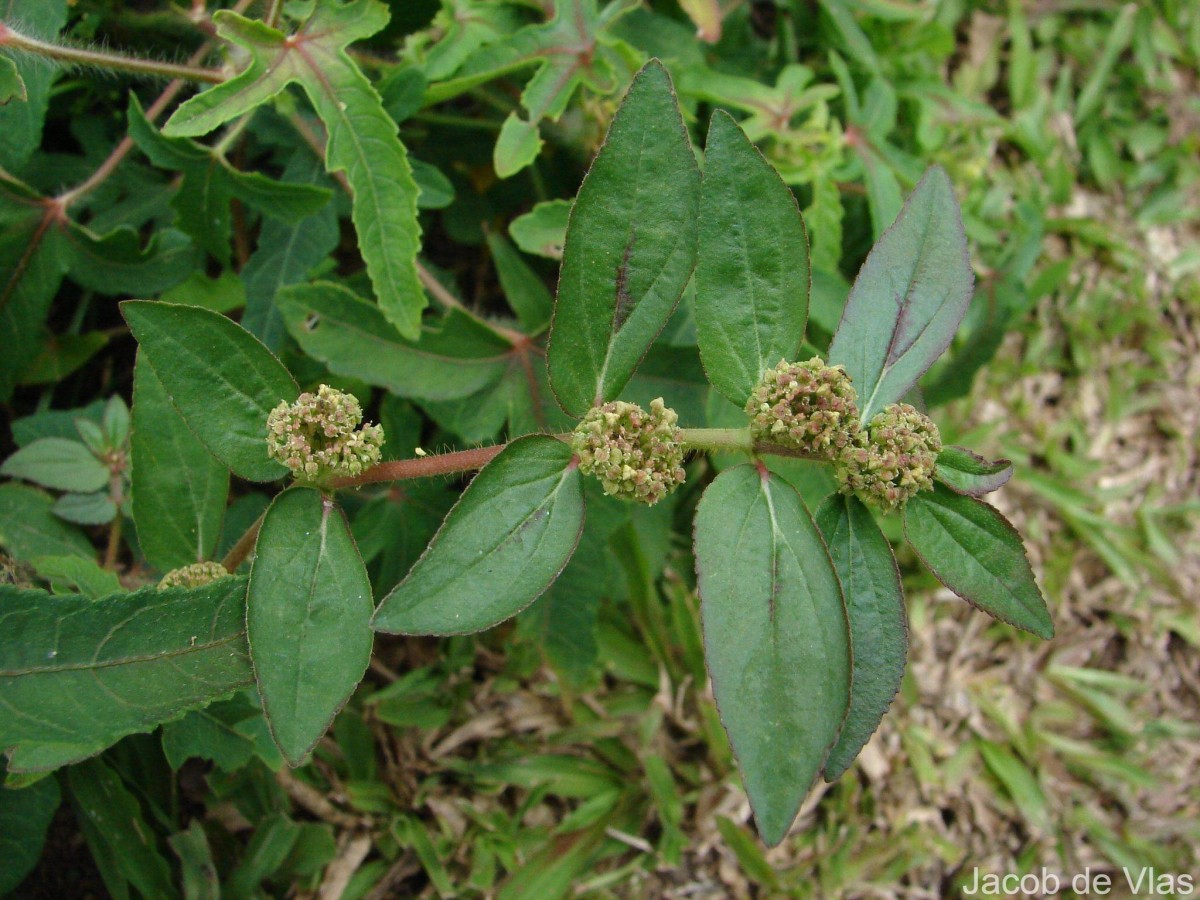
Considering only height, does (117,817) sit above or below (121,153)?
below

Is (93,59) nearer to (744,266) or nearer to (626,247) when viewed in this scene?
(626,247)

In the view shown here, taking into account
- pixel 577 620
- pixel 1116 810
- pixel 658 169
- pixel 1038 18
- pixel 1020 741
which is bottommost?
pixel 1116 810

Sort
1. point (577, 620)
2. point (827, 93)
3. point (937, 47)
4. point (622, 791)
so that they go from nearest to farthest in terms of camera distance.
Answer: point (577, 620)
point (827, 93)
point (622, 791)
point (937, 47)

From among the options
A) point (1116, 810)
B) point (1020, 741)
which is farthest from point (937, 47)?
point (1116, 810)

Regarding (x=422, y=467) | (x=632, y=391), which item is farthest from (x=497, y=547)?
(x=632, y=391)

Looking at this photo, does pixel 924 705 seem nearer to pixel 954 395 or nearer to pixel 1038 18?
pixel 954 395

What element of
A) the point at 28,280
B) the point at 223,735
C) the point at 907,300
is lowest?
the point at 223,735

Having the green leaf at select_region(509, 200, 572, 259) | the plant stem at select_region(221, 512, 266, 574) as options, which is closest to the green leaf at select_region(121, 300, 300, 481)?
the plant stem at select_region(221, 512, 266, 574)
